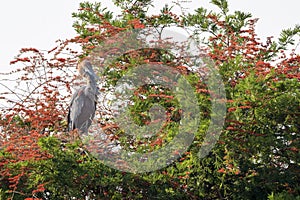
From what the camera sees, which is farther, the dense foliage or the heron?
the heron

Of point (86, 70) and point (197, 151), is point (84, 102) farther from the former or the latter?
point (197, 151)

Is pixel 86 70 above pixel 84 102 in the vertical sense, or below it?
above

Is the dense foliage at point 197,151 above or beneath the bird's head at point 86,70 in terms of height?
beneath

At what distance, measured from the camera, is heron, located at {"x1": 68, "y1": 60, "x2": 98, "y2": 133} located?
23.5 ft

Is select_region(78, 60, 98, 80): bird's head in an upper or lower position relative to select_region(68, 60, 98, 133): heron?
upper

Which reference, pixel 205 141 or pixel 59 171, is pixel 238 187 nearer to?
pixel 205 141

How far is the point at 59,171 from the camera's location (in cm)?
590

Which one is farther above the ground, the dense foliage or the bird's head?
the bird's head

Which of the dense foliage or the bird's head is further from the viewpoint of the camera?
the bird's head

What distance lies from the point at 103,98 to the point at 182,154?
4.95ft

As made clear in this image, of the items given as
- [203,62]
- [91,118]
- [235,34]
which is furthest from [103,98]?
[235,34]

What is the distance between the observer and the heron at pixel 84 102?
7168 mm

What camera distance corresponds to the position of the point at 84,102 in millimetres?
7211

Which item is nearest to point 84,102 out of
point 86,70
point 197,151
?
point 86,70
